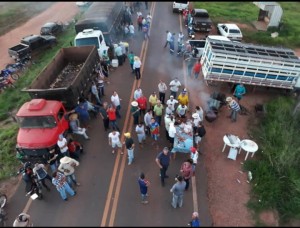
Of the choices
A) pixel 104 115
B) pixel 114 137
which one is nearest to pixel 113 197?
pixel 114 137

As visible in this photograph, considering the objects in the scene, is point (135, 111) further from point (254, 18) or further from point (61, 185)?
point (254, 18)

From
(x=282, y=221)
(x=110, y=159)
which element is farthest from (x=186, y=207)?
(x=110, y=159)

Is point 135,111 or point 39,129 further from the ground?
point 39,129

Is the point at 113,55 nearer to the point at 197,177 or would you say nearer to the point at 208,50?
the point at 208,50

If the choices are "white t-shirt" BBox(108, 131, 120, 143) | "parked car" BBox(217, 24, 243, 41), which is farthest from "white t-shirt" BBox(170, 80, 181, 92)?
"parked car" BBox(217, 24, 243, 41)

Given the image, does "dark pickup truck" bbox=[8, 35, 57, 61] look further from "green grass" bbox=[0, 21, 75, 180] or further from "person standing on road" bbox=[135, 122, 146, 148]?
"person standing on road" bbox=[135, 122, 146, 148]

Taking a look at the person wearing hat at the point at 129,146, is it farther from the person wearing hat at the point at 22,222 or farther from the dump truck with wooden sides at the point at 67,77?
the person wearing hat at the point at 22,222
